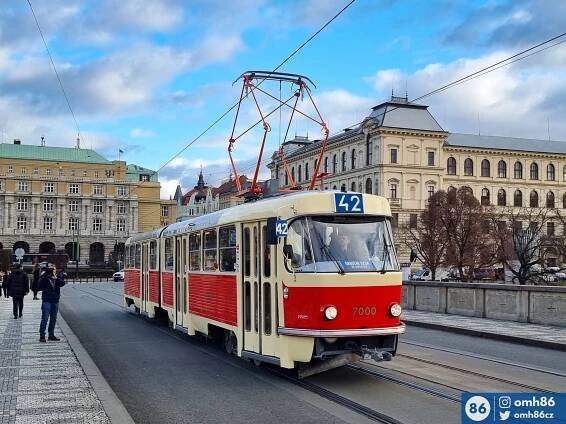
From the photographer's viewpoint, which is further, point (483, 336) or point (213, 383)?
point (483, 336)

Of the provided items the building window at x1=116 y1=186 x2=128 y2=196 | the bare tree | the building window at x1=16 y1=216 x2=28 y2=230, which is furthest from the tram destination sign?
the building window at x1=116 y1=186 x2=128 y2=196

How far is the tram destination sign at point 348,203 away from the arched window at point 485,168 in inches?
3879

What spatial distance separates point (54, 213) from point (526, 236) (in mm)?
108499

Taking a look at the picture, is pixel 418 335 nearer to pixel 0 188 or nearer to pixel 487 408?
pixel 487 408

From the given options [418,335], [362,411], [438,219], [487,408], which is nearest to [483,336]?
[418,335]

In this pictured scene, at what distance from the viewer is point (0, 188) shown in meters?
131

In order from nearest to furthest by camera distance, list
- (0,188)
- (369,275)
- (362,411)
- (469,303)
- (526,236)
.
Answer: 1. (362,411)
2. (369,275)
3. (469,303)
4. (526,236)
5. (0,188)

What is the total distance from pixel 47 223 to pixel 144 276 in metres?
121

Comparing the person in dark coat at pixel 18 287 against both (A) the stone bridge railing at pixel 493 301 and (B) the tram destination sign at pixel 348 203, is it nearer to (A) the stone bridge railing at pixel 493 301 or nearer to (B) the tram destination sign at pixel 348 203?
(A) the stone bridge railing at pixel 493 301

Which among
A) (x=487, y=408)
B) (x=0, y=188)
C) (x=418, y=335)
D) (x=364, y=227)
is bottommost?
(x=418, y=335)

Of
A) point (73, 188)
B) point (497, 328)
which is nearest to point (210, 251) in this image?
point (497, 328)

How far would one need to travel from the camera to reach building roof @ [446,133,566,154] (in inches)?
4151

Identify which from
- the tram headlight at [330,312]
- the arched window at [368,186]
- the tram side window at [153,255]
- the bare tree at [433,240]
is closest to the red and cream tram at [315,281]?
the tram headlight at [330,312]

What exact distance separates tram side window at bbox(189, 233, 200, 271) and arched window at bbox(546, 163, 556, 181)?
338 feet
